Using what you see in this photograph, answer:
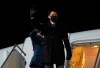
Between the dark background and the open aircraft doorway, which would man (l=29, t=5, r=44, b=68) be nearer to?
the open aircraft doorway

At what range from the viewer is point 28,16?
336 inches

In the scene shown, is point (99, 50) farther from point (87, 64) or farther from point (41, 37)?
point (41, 37)

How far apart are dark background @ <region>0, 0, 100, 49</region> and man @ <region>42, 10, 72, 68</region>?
2561 millimetres

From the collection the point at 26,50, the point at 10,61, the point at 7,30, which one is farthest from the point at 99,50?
the point at 7,30

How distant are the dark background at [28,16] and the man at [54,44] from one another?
2561mm

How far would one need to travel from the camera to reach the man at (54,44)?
3248 mm

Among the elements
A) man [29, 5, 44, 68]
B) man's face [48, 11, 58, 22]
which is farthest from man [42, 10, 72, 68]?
man [29, 5, 44, 68]

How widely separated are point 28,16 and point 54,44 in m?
5.34


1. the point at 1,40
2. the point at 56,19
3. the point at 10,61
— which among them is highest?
the point at 56,19

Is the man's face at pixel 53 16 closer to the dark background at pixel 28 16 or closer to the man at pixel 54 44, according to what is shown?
the man at pixel 54 44

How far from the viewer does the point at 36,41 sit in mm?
3477

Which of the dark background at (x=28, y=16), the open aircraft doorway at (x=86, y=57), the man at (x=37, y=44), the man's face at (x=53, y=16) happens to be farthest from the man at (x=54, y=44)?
the dark background at (x=28, y=16)

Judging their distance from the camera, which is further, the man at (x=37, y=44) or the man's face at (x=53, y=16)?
the man at (x=37, y=44)

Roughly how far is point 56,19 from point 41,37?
12.7 inches
